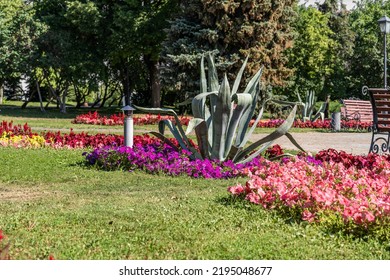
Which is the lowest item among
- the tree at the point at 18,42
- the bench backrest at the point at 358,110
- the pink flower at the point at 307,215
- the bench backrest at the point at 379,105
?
the pink flower at the point at 307,215

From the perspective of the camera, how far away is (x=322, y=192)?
613 cm

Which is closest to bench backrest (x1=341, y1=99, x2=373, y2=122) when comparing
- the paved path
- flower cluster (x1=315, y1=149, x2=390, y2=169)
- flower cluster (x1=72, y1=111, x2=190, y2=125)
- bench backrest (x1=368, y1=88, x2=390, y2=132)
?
flower cluster (x1=72, y1=111, x2=190, y2=125)

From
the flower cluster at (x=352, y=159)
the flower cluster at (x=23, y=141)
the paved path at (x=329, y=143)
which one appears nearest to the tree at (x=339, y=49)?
the paved path at (x=329, y=143)

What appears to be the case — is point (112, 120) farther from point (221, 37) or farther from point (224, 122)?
point (224, 122)

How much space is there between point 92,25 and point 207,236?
29.1m

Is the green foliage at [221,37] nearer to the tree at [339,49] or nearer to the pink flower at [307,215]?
the tree at [339,49]

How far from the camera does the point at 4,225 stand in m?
5.85

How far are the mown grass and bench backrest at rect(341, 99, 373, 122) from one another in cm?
1657

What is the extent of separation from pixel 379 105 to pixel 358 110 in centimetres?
1214

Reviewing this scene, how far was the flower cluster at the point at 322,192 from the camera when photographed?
5637mm

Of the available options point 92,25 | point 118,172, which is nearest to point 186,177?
point 118,172

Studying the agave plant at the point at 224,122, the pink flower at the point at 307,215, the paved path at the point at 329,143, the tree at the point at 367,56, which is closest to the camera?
the pink flower at the point at 307,215

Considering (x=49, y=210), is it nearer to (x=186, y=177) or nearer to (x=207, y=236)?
(x=207, y=236)

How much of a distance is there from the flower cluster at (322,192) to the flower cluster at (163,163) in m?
1.33
